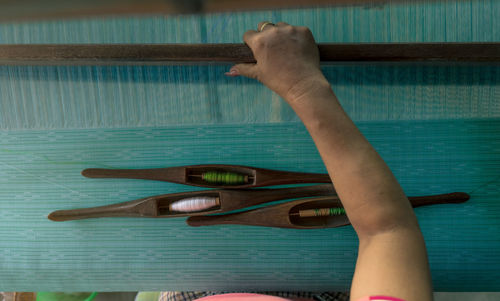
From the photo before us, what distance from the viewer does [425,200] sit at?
0.75 meters

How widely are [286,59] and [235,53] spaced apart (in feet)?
0.42

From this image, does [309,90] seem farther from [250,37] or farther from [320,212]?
[320,212]

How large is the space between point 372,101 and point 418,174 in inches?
8.0

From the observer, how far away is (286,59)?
0.49 meters

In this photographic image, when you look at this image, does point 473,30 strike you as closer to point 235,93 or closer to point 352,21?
point 352,21

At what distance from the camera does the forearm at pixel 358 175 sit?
1.36 feet

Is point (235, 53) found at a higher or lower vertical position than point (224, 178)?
higher

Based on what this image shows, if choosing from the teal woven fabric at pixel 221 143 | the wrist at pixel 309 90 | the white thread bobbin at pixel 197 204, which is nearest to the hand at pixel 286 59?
the wrist at pixel 309 90

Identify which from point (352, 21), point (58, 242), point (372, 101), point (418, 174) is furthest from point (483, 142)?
point (58, 242)

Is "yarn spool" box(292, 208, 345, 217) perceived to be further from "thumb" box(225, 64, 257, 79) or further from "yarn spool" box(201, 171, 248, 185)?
"thumb" box(225, 64, 257, 79)

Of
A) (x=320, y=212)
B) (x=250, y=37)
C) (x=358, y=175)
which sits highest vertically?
(x=250, y=37)

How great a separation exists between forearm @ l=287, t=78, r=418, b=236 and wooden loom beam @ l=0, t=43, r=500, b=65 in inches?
8.0

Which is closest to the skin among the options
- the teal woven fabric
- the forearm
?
the forearm

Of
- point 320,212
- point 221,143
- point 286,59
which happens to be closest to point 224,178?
point 221,143
